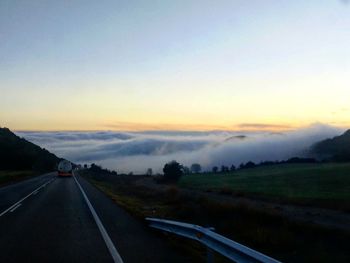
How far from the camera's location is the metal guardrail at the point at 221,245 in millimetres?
7225

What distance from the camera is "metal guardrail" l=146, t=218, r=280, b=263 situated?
7225 millimetres

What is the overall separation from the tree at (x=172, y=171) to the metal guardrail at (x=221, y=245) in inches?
3004

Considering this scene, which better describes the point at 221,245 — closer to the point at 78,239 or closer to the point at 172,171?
the point at 78,239

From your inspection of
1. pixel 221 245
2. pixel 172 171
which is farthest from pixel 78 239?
pixel 172 171

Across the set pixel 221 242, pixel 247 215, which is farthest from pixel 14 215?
pixel 221 242

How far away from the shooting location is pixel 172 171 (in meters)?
90.6

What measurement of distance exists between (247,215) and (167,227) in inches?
342

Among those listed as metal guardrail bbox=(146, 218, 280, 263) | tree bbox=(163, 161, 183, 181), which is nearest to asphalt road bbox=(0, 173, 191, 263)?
metal guardrail bbox=(146, 218, 280, 263)

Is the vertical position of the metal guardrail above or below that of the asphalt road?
above

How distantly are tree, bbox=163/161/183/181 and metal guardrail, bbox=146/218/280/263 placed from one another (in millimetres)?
76312

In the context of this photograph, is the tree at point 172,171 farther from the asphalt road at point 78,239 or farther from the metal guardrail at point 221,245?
the metal guardrail at point 221,245

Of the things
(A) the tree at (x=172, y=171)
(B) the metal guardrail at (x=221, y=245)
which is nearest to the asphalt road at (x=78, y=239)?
(B) the metal guardrail at (x=221, y=245)

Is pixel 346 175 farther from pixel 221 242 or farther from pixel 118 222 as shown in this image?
pixel 221 242

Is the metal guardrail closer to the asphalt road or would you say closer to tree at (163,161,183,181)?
the asphalt road
